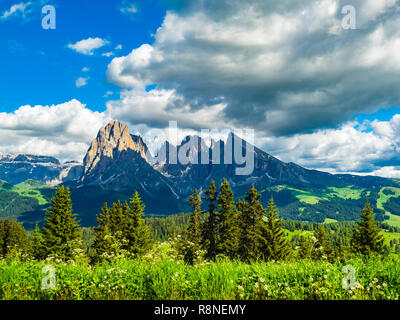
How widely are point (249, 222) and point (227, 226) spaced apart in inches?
157

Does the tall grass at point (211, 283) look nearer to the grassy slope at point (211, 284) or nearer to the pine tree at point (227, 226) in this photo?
the grassy slope at point (211, 284)

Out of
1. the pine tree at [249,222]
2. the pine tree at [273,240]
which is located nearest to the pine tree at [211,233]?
the pine tree at [249,222]

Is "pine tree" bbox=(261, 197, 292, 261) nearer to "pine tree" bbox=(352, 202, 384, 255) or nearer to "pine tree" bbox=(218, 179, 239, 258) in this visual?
"pine tree" bbox=(218, 179, 239, 258)

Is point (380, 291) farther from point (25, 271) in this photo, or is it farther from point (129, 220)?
point (129, 220)

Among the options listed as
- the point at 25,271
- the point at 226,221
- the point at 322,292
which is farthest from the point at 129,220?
the point at 322,292

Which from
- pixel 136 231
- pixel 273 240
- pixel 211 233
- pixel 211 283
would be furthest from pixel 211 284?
pixel 211 233

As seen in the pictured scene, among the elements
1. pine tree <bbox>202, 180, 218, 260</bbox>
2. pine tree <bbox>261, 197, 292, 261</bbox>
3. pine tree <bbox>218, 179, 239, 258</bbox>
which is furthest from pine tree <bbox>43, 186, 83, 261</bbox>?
pine tree <bbox>261, 197, 292, 261</bbox>

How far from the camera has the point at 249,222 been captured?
157ft

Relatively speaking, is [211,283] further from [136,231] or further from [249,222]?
[249,222]

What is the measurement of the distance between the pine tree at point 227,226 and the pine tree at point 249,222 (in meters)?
1.05

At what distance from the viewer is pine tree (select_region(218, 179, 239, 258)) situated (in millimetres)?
46156

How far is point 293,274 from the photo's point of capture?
5348 mm

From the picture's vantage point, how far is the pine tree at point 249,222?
151ft
